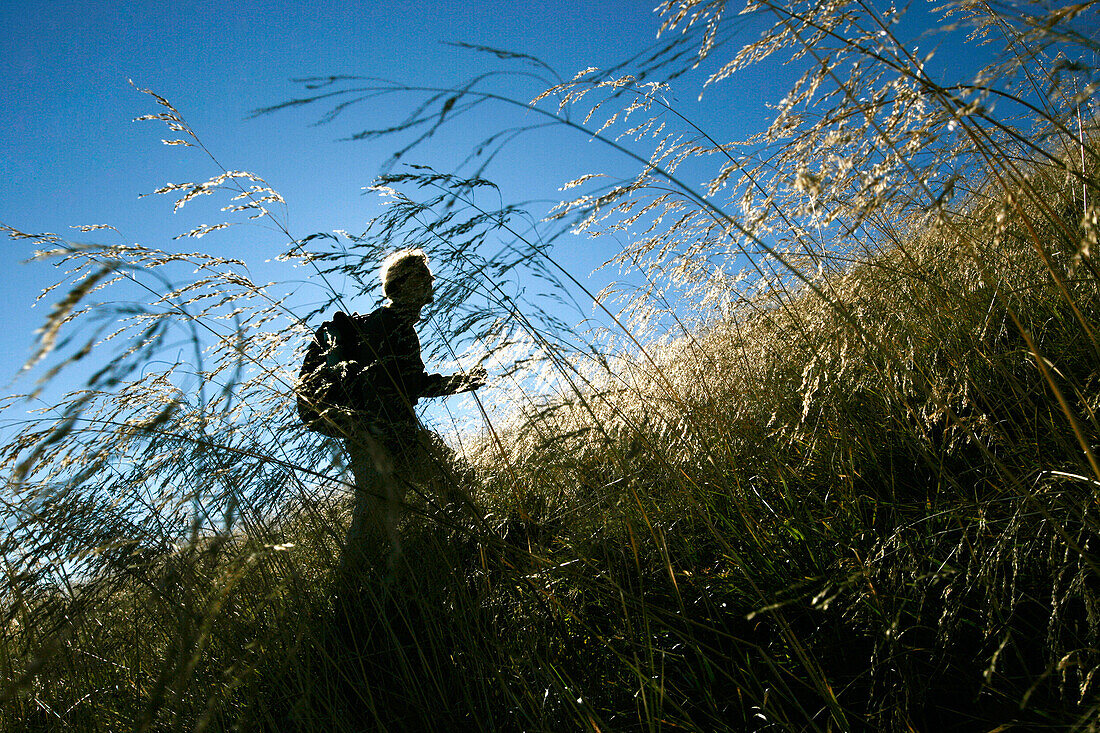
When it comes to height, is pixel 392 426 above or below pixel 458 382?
below

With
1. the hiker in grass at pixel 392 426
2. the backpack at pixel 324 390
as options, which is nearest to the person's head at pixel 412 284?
the hiker in grass at pixel 392 426

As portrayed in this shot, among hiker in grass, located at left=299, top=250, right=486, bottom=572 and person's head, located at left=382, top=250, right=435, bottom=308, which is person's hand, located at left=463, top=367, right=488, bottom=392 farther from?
person's head, located at left=382, top=250, right=435, bottom=308

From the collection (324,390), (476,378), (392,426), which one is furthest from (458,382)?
(324,390)

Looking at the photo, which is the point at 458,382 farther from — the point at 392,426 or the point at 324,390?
the point at 324,390

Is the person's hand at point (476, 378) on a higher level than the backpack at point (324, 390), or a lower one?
lower

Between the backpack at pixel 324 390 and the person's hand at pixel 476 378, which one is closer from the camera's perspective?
the backpack at pixel 324 390

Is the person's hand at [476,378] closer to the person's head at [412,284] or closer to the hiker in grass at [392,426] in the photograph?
the hiker in grass at [392,426]

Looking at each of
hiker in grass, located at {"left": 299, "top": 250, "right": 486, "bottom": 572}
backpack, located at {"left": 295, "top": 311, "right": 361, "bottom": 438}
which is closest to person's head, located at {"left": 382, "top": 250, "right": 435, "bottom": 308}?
hiker in grass, located at {"left": 299, "top": 250, "right": 486, "bottom": 572}

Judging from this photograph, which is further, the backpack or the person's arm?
the person's arm

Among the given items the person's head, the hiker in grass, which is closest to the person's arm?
the hiker in grass

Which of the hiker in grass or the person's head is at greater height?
the person's head

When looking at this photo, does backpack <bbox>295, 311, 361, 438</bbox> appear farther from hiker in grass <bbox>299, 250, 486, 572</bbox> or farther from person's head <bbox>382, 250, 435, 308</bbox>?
person's head <bbox>382, 250, 435, 308</bbox>

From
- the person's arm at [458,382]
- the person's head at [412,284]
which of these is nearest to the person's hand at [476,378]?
the person's arm at [458,382]

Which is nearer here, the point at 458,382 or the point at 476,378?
the point at 476,378
